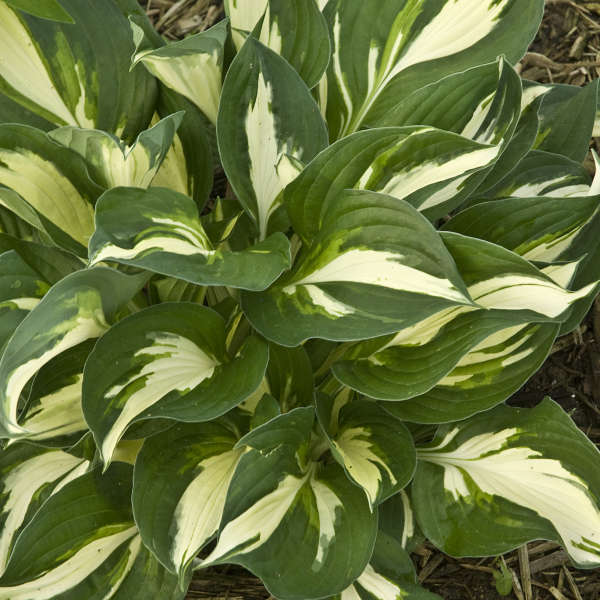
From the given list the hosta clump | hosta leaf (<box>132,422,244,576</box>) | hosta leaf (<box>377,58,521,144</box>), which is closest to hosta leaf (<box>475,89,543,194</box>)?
the hosta clump

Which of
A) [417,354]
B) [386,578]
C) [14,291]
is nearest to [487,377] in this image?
[417,354]

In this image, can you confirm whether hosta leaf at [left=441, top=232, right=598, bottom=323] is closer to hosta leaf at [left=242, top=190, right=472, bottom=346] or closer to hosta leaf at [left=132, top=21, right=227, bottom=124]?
hosta leaf at [left=242, top=190, right=472, bottom=346]

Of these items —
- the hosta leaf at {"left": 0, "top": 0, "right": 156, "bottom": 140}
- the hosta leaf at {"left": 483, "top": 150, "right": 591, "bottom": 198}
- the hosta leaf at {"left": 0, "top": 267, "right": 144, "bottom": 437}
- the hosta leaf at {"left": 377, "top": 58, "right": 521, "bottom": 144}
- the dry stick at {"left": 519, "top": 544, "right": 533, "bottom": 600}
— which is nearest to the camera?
→ the hosta leaf at {"left": 0, "top": 267, "right": 144, "bottom": 437}

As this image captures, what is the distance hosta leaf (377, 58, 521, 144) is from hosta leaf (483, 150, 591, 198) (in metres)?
0.25

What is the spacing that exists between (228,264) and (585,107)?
71 centimetres

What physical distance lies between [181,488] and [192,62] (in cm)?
61

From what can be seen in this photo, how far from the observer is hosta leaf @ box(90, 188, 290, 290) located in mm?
825

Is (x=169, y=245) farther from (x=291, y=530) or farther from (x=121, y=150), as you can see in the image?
(x=291, y=530)

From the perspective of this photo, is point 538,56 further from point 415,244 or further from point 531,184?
point 415,244

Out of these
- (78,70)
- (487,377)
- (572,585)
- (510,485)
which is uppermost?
(78,70)

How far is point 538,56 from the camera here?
5.23ft

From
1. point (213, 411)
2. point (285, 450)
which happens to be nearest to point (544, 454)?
point (285, 450)

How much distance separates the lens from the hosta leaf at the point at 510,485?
101 centimetres

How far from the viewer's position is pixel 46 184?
103 centimetres
